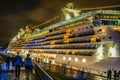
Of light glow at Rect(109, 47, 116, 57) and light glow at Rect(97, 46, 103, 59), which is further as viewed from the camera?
light glow at Rect(97, 46, 103, 59)

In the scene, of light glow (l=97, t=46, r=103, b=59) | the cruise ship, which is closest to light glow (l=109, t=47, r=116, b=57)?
the cruise ship

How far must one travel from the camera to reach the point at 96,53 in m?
37.0

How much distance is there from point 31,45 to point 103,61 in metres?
61.3

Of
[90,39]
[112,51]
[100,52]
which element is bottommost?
[100,52]

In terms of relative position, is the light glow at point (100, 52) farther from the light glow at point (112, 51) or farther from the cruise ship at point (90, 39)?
the light glow at point (112, 51)

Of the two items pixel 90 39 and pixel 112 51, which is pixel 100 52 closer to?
pixel 112 51

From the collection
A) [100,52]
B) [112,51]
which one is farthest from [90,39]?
[112,51]

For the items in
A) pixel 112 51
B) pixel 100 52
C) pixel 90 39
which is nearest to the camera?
pixel 112 51

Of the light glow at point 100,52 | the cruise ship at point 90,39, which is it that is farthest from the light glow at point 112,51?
the light glow at point 100,52

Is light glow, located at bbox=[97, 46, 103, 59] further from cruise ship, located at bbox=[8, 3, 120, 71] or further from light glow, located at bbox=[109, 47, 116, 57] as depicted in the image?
light glow, located at bbox=[109, 47, 116, 57]

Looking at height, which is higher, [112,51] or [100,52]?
[112,51]

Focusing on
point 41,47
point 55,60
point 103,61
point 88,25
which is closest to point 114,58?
point 103,61

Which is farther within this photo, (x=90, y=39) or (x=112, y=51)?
(x=90, y=39)

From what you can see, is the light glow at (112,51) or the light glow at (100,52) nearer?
the light glow at (112,51)
